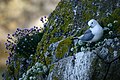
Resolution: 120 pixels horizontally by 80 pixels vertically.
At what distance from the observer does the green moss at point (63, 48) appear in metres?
6.44

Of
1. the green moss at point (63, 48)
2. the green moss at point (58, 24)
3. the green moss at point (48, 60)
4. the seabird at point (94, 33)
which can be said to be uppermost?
the green moss at point (58, 24)

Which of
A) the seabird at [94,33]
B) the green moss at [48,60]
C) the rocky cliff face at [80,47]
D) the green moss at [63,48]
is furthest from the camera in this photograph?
the green moss at [48,60]

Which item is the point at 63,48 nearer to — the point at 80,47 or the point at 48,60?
the point at 80,47

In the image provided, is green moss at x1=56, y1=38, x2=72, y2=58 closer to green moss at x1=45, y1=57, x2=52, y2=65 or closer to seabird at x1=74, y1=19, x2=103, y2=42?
green moss at x1=45, y1=57, x2=52, y2=65

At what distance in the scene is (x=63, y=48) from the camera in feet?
21.3

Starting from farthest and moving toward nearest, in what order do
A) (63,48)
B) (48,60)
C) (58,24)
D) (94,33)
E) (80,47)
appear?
(58,24)
(48,60)
(63,48)
(80,47)
(94,33)

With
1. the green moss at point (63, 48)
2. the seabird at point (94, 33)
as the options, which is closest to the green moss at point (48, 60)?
the green moss at point (63, 48)

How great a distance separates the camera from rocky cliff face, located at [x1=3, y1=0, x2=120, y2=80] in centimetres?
531

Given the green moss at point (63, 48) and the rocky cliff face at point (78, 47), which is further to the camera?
the green moss at point (63, 48)

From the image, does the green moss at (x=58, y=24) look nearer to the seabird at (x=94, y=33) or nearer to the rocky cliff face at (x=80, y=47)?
the rocky cliff face at (x=80, y=47)

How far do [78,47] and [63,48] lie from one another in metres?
0.45

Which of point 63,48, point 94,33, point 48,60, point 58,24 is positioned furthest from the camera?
point 58,24

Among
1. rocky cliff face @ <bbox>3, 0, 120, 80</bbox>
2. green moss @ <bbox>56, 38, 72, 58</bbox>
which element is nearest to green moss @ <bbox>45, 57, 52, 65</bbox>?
rocky cliff face @ <bbox>3, 0, 120, 80</bbox>

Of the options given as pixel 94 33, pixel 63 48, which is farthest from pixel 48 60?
pixel 94 33
